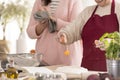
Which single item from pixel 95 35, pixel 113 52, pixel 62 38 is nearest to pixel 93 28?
pixel 95 35

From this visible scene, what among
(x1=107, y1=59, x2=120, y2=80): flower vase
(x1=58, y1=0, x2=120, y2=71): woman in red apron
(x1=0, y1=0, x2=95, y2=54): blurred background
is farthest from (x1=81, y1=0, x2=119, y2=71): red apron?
(x1=0, y1=0, x2=95, y2=54): blurred background

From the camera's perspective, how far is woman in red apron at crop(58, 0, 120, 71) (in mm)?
1990

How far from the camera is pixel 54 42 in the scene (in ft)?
7.35

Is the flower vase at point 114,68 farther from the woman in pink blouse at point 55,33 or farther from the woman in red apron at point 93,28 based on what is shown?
the woman in pink blouse at point 55,33

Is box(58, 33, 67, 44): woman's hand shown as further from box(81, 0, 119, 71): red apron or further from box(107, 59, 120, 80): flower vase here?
box(107, 59, 120, 80): flower vase

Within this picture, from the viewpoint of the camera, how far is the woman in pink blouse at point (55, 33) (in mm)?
2209

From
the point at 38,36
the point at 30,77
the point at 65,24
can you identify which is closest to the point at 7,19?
the point at 38,36

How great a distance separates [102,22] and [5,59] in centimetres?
→ 69

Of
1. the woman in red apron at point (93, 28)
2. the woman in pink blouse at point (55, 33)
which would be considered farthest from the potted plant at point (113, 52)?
the woman in pink blouse at point (55, 33)

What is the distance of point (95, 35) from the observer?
204 cm

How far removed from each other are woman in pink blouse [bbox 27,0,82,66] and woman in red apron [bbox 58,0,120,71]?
4.3 inches

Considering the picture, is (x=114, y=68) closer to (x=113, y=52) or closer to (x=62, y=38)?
(x=113, y=52)

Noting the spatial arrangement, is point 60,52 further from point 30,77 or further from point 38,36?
point 30,77

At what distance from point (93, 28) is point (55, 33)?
11.8 inches
